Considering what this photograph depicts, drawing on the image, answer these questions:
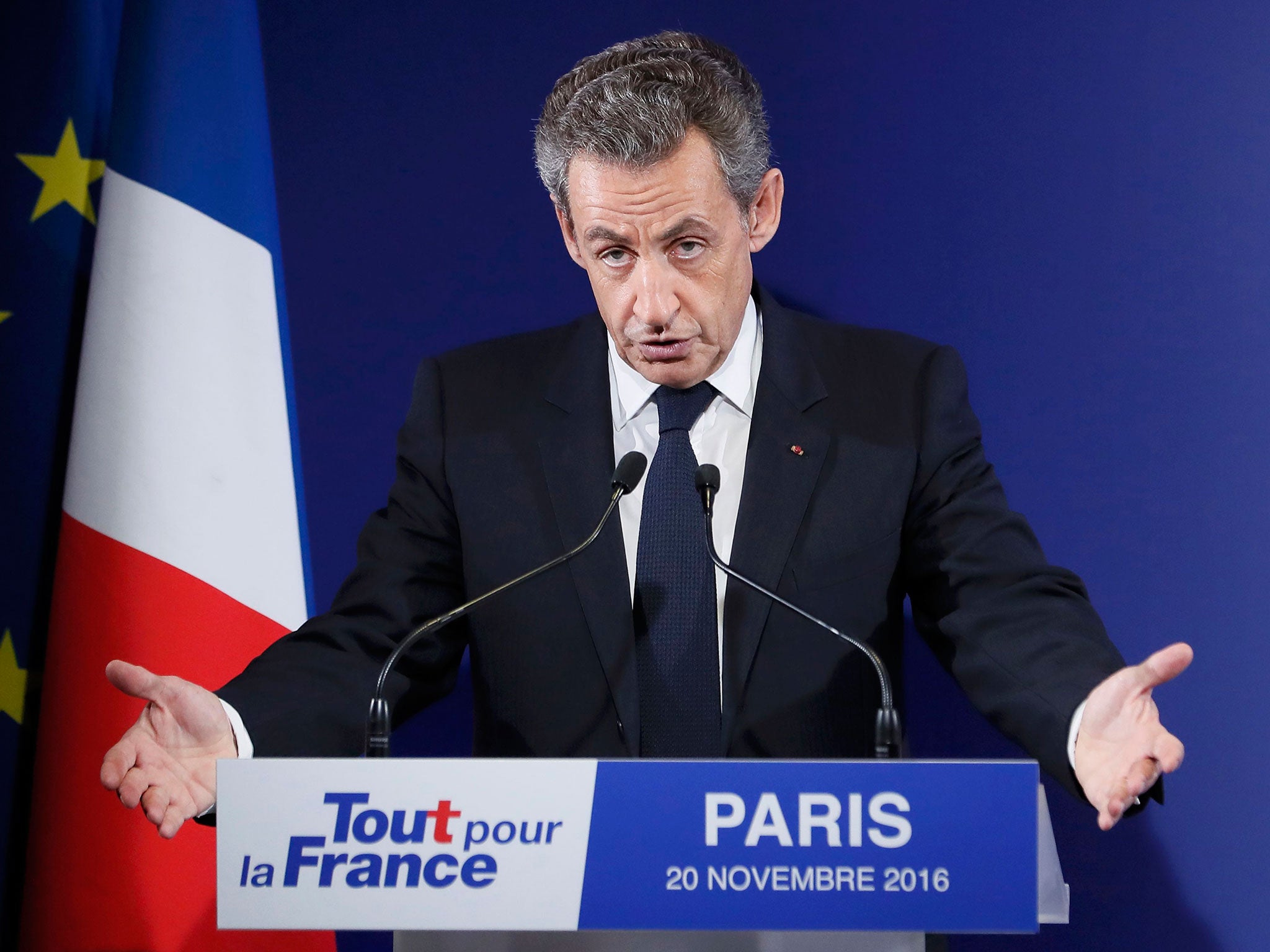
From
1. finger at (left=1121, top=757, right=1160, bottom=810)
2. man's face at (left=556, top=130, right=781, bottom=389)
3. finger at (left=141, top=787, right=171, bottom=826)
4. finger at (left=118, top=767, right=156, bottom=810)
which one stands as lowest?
finger at (left=1121, top=757, right=1160, bottom=810)

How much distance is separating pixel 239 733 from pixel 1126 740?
0.87 meters

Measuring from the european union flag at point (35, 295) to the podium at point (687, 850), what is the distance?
1.36 meters

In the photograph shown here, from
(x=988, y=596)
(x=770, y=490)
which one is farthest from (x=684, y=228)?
(x=988, y=596)

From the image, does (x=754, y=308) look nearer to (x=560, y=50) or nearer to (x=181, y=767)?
(x=560, y=50)

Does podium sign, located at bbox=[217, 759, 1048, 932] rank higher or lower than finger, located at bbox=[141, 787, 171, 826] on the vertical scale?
lower

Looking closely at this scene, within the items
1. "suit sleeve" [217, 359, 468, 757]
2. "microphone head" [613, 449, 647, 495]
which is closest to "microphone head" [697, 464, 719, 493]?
"microphone head" [613, 449, 647, 495]

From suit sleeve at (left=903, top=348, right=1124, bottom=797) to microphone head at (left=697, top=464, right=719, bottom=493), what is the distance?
409 mm

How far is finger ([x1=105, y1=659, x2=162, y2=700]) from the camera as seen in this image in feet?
3.66

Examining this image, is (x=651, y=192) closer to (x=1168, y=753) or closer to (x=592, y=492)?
(x=592, y=492)

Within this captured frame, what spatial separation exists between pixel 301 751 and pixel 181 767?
0.71 feet

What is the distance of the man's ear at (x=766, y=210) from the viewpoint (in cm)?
172

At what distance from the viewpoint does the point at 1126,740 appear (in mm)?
1082

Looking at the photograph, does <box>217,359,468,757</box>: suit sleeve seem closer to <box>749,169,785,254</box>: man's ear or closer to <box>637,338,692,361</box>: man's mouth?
<box>637,338,692,361</box>: man's mouth

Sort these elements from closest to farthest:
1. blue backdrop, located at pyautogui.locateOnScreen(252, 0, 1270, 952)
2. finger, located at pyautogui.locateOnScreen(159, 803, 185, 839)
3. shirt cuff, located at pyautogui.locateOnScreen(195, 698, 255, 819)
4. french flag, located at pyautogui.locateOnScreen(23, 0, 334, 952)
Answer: finger, located at pyautogui.locateOnScreen(159, 803, 185, 839), shirt cuff, located at pyautogui.locateOnScreen(195, 698, 255, 819), french flag, located at pyautogui.locateOnScreen(23, 0, 334, 952), blue backdrop, located at pyautogui.locateOnScreen(252, 0, 1270, 952)
